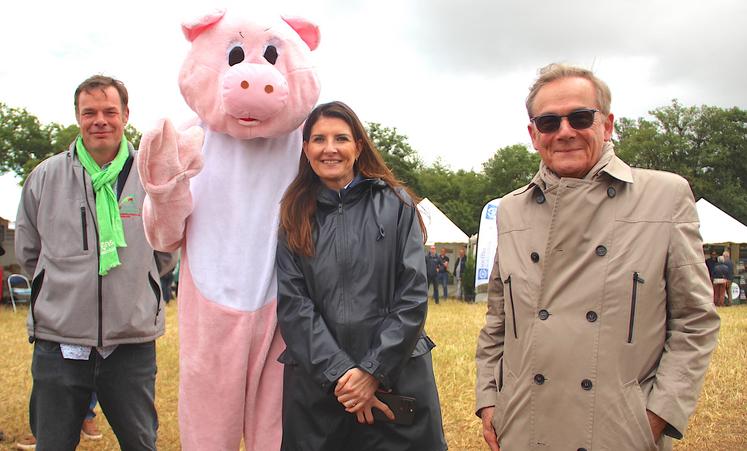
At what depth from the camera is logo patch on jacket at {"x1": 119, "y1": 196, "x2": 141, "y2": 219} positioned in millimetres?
3006

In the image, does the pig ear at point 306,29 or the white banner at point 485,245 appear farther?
the white banner at point 485,245

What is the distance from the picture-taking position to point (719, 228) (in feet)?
59.0

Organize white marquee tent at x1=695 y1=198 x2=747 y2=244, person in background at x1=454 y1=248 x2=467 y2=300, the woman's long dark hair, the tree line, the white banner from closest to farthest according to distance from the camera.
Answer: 1. the woman's long dark hair
2. the white banner
3. white marquee tent at x1=695 y1=198 x2=747 y2=244
4. person in background at x1=454 y1=248 x2=467 y2=300
5. the tree line

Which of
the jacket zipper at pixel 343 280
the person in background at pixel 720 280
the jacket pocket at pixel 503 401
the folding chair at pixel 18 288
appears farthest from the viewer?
the person in background at pixel 720 280

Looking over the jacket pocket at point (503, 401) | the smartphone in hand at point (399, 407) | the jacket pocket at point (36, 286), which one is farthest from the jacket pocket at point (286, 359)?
the jacket pocket at point (36, 286)

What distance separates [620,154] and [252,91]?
44175 millimetres

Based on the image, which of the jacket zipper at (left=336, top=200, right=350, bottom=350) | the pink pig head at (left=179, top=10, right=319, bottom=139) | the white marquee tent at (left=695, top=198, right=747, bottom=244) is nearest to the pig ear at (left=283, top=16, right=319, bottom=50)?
the pink pig head at (left=179, top=10, right=319, bottom=139)

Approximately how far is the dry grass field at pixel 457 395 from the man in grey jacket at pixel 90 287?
5.39ft

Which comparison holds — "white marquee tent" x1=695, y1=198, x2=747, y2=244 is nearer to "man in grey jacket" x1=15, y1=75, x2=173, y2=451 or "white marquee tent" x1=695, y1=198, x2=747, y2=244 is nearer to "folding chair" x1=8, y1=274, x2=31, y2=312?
"folding chair" x1=8, y1=274, x2=31, y2=312

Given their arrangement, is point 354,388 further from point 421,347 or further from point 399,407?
point 421,347

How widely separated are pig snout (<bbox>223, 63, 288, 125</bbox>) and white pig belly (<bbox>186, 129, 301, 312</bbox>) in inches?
7.7

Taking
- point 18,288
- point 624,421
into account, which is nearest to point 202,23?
point 624,421

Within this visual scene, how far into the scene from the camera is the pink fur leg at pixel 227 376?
2.50 metres

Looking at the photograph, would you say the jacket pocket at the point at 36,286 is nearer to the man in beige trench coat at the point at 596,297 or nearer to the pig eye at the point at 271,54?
the pig eye at the point at 271,54
